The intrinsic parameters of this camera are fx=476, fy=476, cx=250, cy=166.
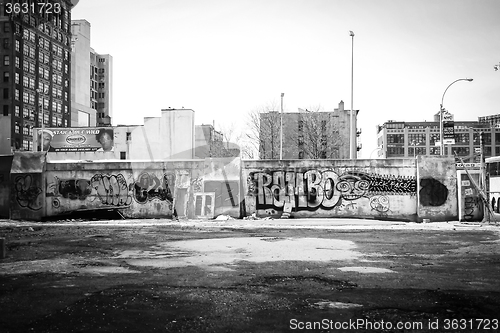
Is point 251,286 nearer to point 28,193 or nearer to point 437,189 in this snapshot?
point 437,189

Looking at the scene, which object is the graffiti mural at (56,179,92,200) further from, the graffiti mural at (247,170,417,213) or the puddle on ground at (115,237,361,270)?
the puddle on ground at (115,237,361,270)

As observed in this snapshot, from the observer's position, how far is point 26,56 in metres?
99.8

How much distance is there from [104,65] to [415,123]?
9477 cm

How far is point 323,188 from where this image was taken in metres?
23.6

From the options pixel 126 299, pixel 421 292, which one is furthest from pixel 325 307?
pixel 126 299

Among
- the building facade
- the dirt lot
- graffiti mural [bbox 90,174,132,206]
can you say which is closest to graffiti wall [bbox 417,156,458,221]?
the dirt lot

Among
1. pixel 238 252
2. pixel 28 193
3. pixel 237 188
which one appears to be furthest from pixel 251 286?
pixel 28 193

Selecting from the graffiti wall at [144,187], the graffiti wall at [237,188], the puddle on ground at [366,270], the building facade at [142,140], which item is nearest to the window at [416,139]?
the building facade at [142,140]

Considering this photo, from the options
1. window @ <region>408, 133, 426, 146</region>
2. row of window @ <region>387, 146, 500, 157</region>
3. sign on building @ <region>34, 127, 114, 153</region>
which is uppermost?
window @ <region>408, 133, 426, 146</region>

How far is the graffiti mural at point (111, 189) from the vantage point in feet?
80.9

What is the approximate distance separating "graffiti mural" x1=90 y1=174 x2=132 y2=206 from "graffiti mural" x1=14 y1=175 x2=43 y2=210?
2.85 m

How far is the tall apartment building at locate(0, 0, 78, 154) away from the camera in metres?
93.9

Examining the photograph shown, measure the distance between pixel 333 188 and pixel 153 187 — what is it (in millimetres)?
9168

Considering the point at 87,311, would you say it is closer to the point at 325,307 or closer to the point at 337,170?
the point at 325,307
